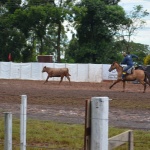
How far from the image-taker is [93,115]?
17.3 feet

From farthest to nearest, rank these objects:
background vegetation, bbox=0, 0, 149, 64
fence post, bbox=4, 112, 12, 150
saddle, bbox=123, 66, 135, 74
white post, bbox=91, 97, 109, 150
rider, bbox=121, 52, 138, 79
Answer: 1. background vegetation, bbox=0, 0, 149, 64
2. saddle, bbox=123, 66, 135, 74
3. rider, bbox=121, 52, 138, 79
4. fence post, bbox=4, 112, 12, 150
5. white post, bbox=91, 97, 109, 150

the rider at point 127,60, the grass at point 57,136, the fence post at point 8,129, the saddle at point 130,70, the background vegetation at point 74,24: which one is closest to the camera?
the fence post at point 8,129

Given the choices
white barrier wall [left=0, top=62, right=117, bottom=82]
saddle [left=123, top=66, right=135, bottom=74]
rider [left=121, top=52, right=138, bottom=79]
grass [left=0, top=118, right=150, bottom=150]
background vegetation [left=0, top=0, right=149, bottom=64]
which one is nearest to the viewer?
grass [left=0, top=118, right=150, bottom=150]

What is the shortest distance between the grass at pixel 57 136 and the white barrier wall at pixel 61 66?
37902 millimetres

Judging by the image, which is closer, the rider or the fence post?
the fence post

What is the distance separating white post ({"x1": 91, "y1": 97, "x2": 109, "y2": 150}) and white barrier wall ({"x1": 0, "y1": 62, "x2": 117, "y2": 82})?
4598 cm

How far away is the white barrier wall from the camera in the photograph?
52.8 metres

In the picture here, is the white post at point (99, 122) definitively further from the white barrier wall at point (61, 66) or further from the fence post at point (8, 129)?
Answer: the white barrier wall at point (61, 66)

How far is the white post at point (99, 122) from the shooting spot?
5238 millimetres

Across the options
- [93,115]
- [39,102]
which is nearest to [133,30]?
[39,102]

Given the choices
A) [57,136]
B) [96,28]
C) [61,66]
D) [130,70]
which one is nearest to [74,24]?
[96,28]

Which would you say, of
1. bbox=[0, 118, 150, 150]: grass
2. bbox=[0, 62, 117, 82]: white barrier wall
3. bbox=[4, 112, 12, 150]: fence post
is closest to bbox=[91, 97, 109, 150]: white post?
bbox=[4, 112, 12, 150]: fence post

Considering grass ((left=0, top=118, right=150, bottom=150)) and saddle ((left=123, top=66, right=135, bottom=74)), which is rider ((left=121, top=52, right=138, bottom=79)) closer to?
saddle ((left=123, top=66, right=135, bottom=74))

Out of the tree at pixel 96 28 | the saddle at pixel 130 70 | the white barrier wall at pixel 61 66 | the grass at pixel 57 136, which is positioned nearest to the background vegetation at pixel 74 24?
the tree at pixel 96 28
